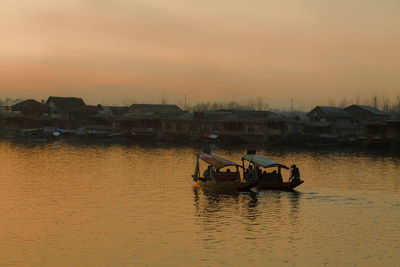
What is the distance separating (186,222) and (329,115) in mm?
96059

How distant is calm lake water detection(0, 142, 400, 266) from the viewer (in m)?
23.7

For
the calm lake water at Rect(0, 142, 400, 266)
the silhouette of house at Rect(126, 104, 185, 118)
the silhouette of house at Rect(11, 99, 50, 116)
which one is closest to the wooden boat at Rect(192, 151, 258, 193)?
the calm lake water at Rect(0, 142, 400, 266)

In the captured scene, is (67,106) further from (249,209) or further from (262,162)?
(249,209)

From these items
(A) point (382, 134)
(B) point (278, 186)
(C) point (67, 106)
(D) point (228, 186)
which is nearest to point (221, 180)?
(D) point (228, 186)

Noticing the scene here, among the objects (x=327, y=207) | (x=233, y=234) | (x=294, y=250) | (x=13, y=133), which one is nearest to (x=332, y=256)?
(x=294, y=250)

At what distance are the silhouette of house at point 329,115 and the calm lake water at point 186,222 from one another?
68.4 meters

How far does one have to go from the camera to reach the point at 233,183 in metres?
40.0

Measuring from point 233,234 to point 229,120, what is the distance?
3506 inches

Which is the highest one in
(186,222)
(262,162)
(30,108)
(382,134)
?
(30,108)

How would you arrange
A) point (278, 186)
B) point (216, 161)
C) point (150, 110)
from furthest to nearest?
point (150, 110) < point (216, 161) < point (278, 186)

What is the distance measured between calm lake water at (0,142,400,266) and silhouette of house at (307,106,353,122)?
68.4 m

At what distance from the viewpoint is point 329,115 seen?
12069cm

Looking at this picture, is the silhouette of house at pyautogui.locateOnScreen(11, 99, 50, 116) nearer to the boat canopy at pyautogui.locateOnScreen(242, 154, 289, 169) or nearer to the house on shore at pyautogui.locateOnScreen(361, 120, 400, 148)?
the house on shore at pyautogui.locateOnScreen(361, 120, 400, 148)

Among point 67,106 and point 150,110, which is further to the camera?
point 67,106
